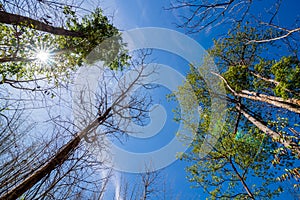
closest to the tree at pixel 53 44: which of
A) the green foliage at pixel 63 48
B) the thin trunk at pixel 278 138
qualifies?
the green foliage at pixel 63 48

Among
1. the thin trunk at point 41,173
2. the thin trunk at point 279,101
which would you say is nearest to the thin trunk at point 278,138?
the thin trunk at point 279,101

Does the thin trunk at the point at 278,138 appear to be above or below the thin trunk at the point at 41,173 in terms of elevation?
above

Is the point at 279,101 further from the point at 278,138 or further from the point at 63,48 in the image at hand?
the point at 63,48

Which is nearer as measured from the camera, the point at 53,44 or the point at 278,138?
the point at 278,138

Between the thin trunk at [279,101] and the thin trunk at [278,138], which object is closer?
the thin trunk at [278,138]

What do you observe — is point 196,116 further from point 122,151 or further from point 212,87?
point 122,151

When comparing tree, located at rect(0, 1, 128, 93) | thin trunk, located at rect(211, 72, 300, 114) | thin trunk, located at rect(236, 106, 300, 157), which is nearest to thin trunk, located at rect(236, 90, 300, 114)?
thin trunk, located at rect(211, 72, 300, 114)

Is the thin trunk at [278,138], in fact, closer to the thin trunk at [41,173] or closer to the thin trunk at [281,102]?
the thin trunk at [281,102]

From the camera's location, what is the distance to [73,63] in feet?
17.7

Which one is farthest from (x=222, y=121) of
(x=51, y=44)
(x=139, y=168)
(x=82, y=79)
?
(x=51, y=44)

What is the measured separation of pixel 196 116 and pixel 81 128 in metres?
6.69

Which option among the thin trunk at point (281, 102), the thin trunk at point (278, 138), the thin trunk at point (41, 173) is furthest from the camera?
the thin trunk at point (281, 102)

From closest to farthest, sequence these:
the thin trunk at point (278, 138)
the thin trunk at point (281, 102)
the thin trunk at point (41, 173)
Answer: the thin trunk at point (41, 173) < the thin trunk at point (278, 138) < the thin trunk at point (281, 102)

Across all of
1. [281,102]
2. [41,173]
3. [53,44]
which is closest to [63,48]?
[53,44]
